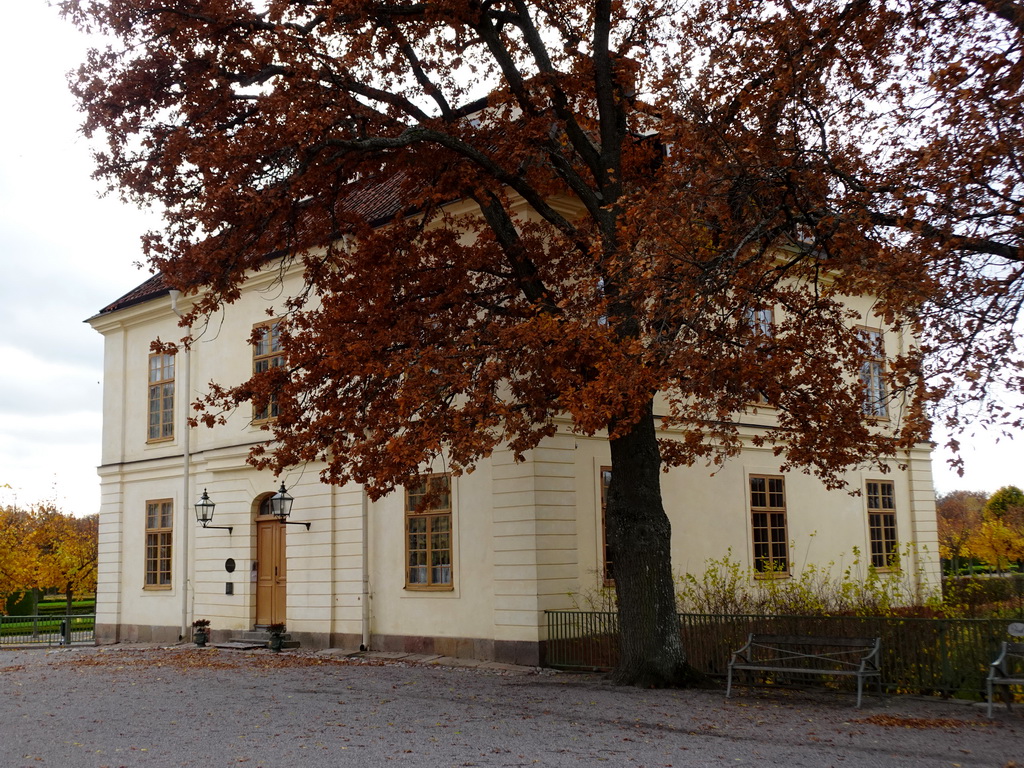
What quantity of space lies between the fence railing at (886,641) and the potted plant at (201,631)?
377 inches

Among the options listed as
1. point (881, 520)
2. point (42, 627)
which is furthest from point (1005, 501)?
point (42, 627)


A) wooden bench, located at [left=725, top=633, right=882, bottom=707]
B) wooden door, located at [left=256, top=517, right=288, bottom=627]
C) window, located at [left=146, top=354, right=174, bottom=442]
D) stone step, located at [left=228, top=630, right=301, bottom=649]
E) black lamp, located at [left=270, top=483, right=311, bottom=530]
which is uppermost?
window, located at [left=146, top=354, right=174, bottom=442]

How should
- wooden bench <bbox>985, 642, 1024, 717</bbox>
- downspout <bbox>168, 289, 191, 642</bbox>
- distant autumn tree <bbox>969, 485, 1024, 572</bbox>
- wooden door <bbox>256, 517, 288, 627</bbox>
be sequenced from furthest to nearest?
1. distant autumn tree <bbox>969, 485, 1024, 572</bbox>
2. downspout <bbox>168, 289, 191, 642</bbox>
3. wooden door <bbox>256, 517, 288, 627</bbox>
4. wooden bench <bbox>985, 642, 1024, 717</bbox>

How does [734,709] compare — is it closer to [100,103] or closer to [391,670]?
[391,670]

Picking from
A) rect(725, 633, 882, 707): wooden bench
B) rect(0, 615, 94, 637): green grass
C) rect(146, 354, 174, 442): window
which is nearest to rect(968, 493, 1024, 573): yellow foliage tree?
rect(725, 633, 882, 707): wooden bench

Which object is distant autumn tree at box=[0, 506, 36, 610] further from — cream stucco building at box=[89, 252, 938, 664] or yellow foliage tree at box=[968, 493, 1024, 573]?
Answer: yellow foliage tree at box=[968, 493, 1024, 573]

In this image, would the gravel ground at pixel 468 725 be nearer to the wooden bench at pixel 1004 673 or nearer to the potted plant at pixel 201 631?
the wooden bench at pixel 1004 673

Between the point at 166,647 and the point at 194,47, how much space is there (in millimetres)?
14025

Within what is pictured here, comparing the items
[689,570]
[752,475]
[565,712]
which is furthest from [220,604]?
[565,712]

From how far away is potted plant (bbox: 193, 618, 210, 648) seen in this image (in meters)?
21.1

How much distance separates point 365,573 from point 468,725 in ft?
29.0

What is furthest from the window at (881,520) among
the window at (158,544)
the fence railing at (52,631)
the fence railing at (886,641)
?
the fence railing at (52,631)

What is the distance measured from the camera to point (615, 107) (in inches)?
543

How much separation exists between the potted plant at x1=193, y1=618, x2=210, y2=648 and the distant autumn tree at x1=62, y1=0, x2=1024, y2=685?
845 cm
